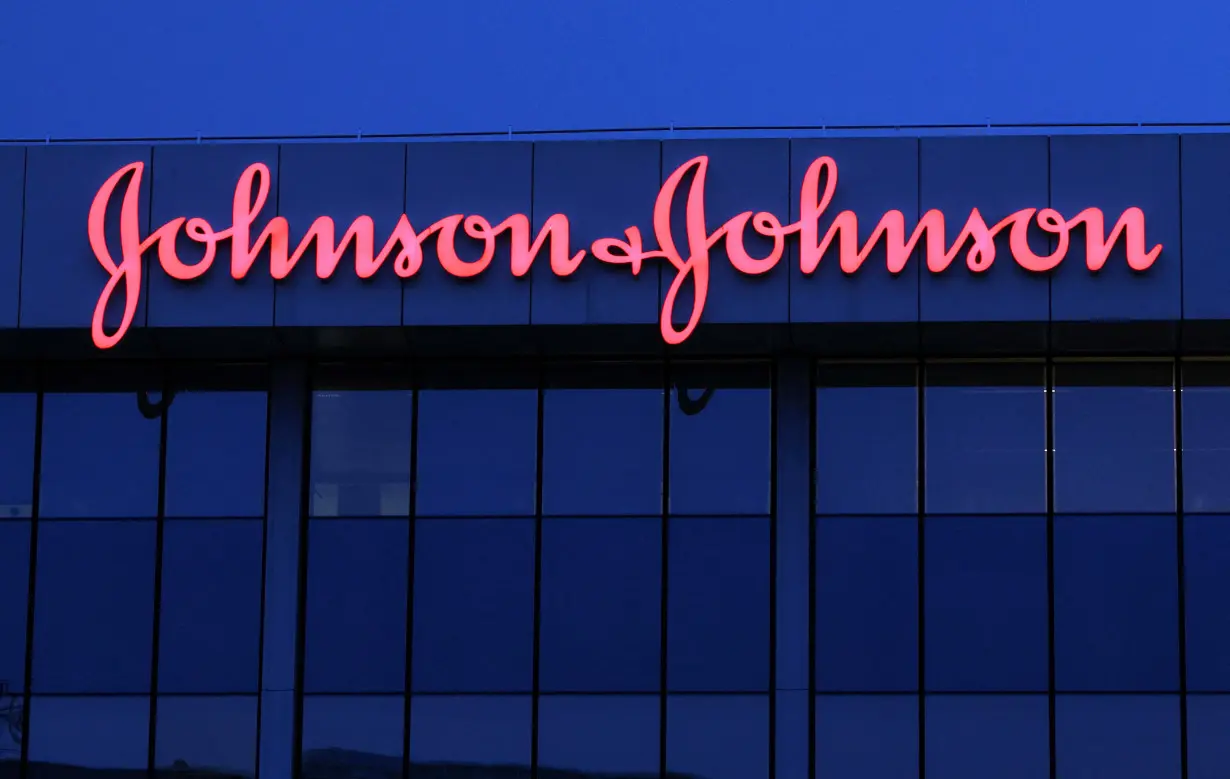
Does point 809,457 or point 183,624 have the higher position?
point 809,457

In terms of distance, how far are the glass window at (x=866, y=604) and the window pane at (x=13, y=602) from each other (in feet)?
31.9

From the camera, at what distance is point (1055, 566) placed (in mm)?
21094

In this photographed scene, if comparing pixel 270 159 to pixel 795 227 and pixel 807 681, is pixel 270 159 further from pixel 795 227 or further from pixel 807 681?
pixel 807 681

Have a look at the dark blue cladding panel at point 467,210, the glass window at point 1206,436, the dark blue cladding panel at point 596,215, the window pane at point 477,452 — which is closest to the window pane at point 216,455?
the window pane at point 477,452

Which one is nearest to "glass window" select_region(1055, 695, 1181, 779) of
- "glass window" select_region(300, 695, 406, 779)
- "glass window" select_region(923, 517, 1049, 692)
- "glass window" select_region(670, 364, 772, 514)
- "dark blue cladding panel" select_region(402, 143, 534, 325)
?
"glass window" select_region(923, 517, 1049, 692)

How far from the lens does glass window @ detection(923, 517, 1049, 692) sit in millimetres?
20938

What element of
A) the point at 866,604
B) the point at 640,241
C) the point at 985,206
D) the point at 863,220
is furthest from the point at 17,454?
the point at 985,206

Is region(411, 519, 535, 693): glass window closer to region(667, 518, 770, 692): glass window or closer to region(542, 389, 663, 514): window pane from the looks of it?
region(542, 389, 663, 514): window pane

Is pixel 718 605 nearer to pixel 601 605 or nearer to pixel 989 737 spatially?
pixel 601 605

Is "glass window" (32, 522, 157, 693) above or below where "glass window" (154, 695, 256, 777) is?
above

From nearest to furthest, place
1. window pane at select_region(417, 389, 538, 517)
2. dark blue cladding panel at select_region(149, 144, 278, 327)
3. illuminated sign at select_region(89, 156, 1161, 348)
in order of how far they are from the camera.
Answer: illuminated sign at select_region(89, 156, 1161, 348), dark blue cladding panel at select_region(149, 144, 278, 327), window pane at select_region(417, 389, 538, 517)

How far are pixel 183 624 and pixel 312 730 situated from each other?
6.79 feet

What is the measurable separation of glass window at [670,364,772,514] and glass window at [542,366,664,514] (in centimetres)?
26

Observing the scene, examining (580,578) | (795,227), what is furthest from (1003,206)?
(580,578)
